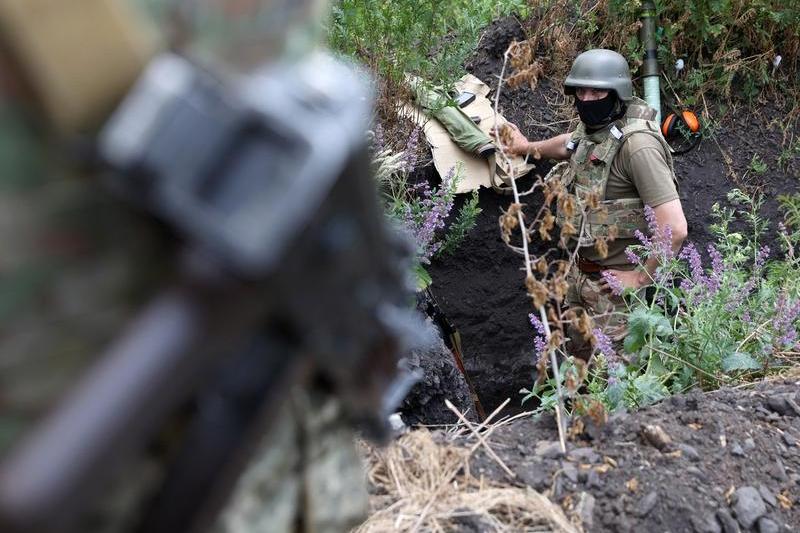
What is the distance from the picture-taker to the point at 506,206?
541 centimetres

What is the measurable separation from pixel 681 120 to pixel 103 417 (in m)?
6.11

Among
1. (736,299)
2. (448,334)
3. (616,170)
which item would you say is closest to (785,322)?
(736,299)

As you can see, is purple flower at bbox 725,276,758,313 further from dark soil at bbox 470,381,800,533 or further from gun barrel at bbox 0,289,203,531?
gun barrel at bbox 0,289,203,531

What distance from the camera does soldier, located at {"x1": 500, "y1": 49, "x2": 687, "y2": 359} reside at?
163 inches

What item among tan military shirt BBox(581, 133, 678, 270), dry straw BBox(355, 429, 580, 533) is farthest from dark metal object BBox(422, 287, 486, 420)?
dry straw BBox(355, 429, 580, 533)

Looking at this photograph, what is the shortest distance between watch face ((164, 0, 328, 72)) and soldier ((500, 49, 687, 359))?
3.62 meters

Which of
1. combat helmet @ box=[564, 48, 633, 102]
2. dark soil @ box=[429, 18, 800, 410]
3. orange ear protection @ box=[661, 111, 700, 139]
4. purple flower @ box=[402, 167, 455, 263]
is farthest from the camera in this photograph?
orange ear protection @ box=[661, 111, 700, 139]

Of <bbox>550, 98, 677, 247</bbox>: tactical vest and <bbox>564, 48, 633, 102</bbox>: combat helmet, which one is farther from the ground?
<bbox>564, 48, 633, 102</bbox>: combat helmet

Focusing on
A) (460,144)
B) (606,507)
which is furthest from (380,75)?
(606,507)

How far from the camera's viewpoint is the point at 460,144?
16.6 feet

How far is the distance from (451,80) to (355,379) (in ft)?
13.4

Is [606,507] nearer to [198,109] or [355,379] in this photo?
[355,379]

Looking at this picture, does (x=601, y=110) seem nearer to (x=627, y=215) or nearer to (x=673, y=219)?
(x=627, y=215)

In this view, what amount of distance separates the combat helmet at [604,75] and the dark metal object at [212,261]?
3932mm
